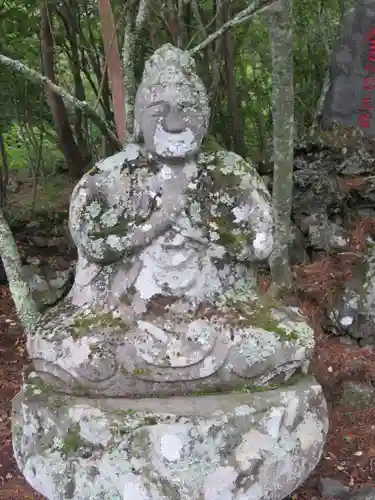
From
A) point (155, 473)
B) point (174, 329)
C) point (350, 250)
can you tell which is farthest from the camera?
point (350, 250)

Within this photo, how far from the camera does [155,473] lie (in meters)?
2.05

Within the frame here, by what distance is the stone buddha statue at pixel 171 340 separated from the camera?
2.07m

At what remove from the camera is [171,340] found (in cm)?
218

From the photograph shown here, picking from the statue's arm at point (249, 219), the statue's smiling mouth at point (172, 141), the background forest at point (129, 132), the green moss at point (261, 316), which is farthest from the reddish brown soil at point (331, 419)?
the statue's smiling mouth at point (172, 141)

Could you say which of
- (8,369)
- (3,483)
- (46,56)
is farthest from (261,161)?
(3,483)

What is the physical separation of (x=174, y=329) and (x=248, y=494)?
572mm

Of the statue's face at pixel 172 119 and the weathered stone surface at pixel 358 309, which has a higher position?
the statue's face at pixel 172 119

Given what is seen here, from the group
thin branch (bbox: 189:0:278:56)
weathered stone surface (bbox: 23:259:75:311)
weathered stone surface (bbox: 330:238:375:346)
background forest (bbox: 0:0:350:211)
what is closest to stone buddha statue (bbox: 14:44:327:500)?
thin branch (bbox: 189:0:278:56)

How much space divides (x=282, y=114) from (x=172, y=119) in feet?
4.64

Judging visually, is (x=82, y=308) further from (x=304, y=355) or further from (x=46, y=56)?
(x=46, y=56)

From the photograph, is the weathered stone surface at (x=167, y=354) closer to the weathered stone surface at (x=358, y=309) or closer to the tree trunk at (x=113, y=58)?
the tree trunk at (x=113, y=58)

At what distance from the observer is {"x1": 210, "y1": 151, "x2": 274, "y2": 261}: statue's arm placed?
2.34m

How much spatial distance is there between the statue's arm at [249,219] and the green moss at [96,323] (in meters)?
0.48

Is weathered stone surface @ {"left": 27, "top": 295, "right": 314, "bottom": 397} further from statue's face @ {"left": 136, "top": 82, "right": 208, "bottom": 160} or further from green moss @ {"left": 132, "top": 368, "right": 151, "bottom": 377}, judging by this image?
statue's face @ {"left": 136, "top": 82, "right": 208, "bottom": 160}
